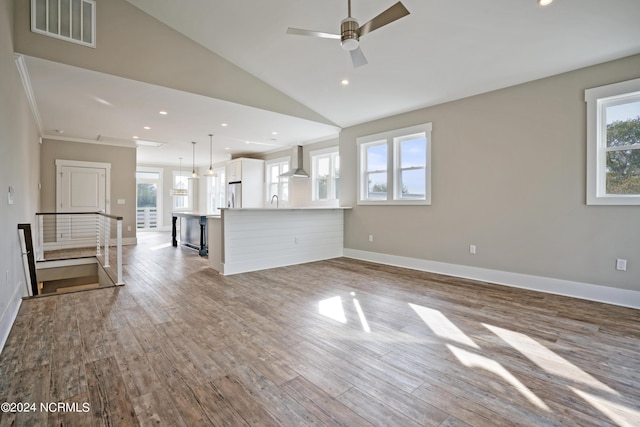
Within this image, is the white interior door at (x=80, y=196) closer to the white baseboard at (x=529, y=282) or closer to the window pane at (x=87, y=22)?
the window pane at (x=87, y=22)

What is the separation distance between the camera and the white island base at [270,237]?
5023 mm

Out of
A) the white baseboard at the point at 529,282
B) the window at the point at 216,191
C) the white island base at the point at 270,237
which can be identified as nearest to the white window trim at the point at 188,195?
the window at the point at 216,191

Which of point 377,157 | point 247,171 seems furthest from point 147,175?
point 377,157

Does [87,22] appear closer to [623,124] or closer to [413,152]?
[413,152]

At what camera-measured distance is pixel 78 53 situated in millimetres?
3750

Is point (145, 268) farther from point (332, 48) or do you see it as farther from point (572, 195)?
point (572, 195)

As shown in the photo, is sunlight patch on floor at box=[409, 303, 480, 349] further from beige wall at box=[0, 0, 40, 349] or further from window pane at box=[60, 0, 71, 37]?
window pane at box=[60, 0, 71, 37]

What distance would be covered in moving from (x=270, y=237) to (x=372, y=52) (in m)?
3.43

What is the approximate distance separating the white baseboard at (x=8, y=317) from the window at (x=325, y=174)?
5912 millimetres

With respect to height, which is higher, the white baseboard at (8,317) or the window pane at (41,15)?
the window pane at (41,15)

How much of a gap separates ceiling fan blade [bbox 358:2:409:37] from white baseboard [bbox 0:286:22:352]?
4043 millimetres

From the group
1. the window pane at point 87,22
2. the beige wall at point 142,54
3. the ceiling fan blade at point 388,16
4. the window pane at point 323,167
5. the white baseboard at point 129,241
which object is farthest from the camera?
the white baseboard at point 129,241

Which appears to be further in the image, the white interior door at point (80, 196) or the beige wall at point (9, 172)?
the white interior door at point (80, 196)

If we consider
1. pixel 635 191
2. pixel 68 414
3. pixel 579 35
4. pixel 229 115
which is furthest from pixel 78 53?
pixel 635 191
